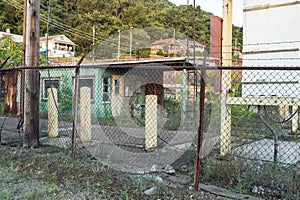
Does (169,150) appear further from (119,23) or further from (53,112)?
(119,23)

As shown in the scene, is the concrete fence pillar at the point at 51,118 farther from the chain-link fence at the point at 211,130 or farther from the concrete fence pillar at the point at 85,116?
the concrete fence pillar at the point at 85,116

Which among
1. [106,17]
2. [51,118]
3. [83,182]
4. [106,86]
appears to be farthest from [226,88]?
[106,17]

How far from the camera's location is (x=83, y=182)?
3.28m

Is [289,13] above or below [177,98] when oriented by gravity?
above

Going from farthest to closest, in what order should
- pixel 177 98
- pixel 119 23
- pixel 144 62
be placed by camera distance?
pixel 119 23 → pixel 177 98 → pixel 144 62

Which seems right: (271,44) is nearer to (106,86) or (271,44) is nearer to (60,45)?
(106,86)

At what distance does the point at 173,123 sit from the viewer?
877 cm

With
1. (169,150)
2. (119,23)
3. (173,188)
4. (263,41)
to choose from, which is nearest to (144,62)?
(169,150)

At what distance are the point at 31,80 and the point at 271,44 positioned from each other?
3.99 metres

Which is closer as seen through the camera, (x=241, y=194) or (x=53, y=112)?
(x=241, y=194)

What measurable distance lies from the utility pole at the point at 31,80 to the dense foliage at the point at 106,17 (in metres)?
6.69

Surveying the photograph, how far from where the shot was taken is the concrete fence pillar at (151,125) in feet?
17.3

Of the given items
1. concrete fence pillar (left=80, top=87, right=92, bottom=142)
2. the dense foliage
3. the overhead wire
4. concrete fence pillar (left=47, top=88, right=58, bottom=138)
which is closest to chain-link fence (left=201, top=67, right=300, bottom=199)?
concrete fence pillar (left=80, top=87, right=92, bottom=142)

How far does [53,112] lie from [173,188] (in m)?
3.98
